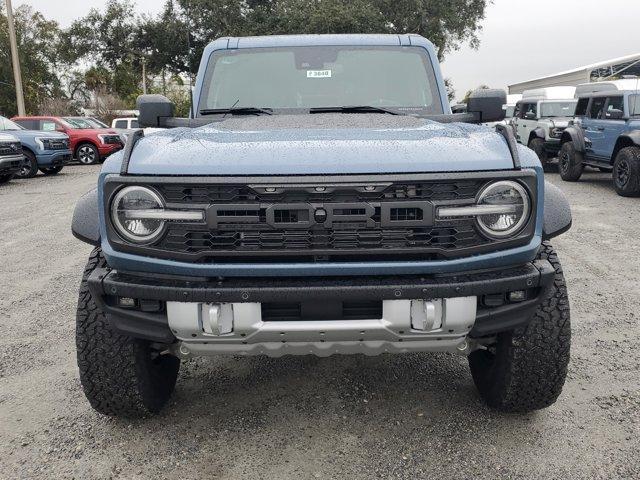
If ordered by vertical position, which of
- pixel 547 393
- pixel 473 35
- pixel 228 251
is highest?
pixel 473 35

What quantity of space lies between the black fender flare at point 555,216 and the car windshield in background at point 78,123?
60.3 feet

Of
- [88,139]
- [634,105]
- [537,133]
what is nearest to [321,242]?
[634,105]

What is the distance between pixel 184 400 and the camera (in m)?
3.04

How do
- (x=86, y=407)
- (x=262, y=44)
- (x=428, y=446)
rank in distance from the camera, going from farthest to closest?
1. (x=262, y=44)
2. (x=86, y=407)
3. (x=428, y=446)

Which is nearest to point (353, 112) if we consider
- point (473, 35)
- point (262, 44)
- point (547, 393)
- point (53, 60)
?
point (262, 44)

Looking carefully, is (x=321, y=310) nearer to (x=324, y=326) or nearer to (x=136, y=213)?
(x=324, y=326)

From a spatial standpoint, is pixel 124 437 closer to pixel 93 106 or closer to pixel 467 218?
pixel 467 218

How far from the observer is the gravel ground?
2.47 m

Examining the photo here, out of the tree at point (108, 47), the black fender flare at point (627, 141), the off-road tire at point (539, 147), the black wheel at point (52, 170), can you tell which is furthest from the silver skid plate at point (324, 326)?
the tree at point (108, 47)

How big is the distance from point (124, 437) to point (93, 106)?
38165 mm

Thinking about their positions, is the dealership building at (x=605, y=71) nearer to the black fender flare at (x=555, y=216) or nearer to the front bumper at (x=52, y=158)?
the front bumper at (x=52, y=158)

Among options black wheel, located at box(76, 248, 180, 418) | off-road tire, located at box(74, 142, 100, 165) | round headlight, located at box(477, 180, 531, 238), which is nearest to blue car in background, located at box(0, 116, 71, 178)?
off-road tire, located at box(74, 142, 100, 165)

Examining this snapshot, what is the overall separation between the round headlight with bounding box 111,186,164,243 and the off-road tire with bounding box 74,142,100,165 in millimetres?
17721

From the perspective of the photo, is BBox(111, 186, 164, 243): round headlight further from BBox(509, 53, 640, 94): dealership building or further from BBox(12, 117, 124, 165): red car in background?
BBox(509, 53, 640, 94): dealership building
